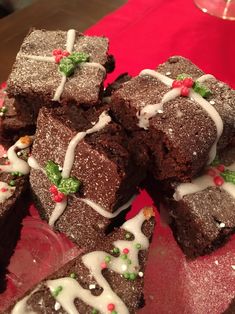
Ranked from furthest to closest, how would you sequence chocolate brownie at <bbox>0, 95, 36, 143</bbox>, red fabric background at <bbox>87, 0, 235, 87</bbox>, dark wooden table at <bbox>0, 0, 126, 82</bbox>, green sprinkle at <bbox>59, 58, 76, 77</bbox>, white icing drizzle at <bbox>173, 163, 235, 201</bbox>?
1. dark wooden table at <bbox>0, 0, 126, 82</bbox>
2. red fabric background at <bbox>87, 0, 235, 87</bbox>
3. chocolate brownie at <bbox>0, 95, 36, 143</bbox>
4. green sprinkle at <bbox>59, 58, 76, 77</bbox>
5. white icing drizzle at <bbox>173, 163, 235, 201</bbox>

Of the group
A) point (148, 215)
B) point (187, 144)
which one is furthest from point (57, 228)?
point (187, 144)

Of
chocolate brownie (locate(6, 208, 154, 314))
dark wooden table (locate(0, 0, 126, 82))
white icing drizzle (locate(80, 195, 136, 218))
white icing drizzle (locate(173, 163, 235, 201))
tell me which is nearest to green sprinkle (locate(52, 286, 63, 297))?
chocolate brownie (locate(6, 208, 154, 314))

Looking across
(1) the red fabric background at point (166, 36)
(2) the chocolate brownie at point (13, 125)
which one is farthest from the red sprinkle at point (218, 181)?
(1) the red fabric background at point (166, 36)

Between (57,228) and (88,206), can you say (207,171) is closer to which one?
(88,206)

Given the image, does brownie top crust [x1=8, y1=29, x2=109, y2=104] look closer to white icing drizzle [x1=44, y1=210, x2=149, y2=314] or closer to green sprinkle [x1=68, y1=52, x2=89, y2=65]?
green sprinkle [x1=68, y1=52, x2=89, y2=65]

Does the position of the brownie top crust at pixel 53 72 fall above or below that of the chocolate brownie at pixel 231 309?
above

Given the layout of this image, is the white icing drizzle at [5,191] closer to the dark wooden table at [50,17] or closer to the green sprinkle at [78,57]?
the green sprinkle at [78,57]
